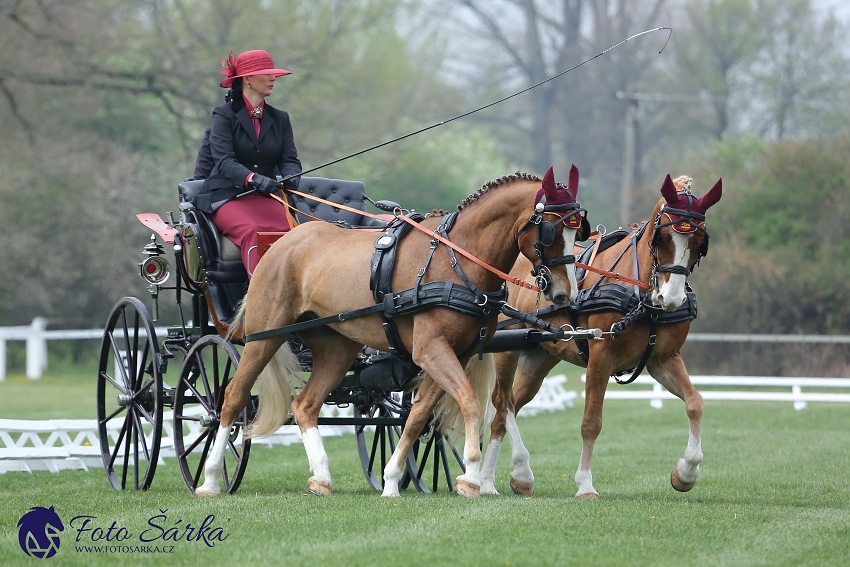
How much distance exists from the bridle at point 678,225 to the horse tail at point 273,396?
247 cm

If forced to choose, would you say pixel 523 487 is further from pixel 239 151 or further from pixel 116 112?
pixel 116 112

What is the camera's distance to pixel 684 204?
275 inches

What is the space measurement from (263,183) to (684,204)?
2756mm

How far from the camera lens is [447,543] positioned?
5.33 metres

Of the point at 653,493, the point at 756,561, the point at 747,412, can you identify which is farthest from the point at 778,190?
the point at 756,561

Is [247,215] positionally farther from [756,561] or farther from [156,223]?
[756,561]

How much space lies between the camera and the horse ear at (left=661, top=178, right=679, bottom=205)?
22.4 ft

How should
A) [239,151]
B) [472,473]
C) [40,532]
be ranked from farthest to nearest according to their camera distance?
1. [239,151]
2. [472,473]
3. [40,532]

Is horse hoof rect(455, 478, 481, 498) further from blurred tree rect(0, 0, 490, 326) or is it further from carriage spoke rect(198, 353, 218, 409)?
blurred tree rect(0, 0, 490, 326)

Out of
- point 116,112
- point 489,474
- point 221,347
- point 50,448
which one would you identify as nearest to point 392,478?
point 489,474

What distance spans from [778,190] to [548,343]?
1602cm

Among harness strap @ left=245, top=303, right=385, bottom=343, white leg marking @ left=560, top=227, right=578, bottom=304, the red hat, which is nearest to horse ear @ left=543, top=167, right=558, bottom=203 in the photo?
white leg marking @ left=560, top=227, right=578, bottom=304

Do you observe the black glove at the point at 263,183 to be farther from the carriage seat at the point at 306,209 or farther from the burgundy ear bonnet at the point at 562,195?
the burgundy ear bonnet at the point at 562,195

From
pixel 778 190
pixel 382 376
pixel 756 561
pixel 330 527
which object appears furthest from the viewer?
pixel 778 190
